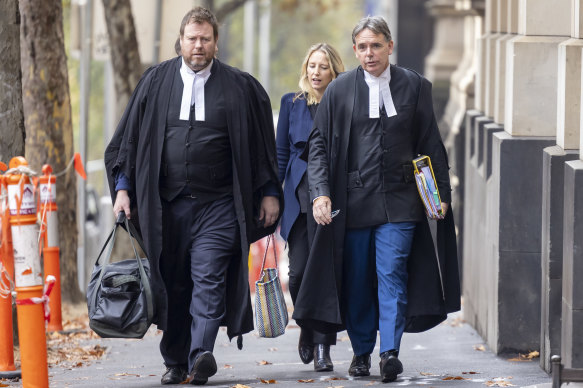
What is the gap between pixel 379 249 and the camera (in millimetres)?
8352

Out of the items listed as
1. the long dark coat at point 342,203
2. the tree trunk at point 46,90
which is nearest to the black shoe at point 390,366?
the long dark coat at point 342,203

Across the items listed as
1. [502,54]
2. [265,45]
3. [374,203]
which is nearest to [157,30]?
[502,54]

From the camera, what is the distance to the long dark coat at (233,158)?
8.20 m

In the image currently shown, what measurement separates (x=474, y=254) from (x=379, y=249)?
329cm

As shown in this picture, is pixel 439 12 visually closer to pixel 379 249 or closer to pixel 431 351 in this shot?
pixel 431 351

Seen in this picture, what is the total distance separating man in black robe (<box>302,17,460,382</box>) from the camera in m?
8.26

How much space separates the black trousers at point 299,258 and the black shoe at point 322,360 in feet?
0.14

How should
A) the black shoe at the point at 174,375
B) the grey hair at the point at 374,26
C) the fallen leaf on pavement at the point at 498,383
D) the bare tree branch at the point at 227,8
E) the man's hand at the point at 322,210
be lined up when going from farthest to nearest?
the bare tree branch at the point at 227,8 → the black shoe at the point at 174,375 → the grey hair at the point at 374,26 → the man's hand at the point at 322,210 → the fallen leaf on pavement at the point at 498,383

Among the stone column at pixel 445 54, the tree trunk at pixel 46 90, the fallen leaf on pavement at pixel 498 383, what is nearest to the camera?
the fallen leaf on pavement at pixel 498 383

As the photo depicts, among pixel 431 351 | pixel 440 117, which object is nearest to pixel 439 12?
pixel 440 117

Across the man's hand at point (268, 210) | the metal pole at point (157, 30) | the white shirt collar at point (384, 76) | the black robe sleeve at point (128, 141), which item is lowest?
the man's hand at point (268, 210)

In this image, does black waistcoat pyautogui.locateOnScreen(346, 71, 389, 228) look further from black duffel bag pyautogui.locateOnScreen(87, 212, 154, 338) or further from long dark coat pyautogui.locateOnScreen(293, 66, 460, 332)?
black duffel bag pyautogui.locateOnScreen(87, 212, 154, 338)

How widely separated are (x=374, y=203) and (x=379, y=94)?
64 centimetres

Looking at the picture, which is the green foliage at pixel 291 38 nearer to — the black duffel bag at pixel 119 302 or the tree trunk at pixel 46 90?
the tree trunk at pixel 46 90
